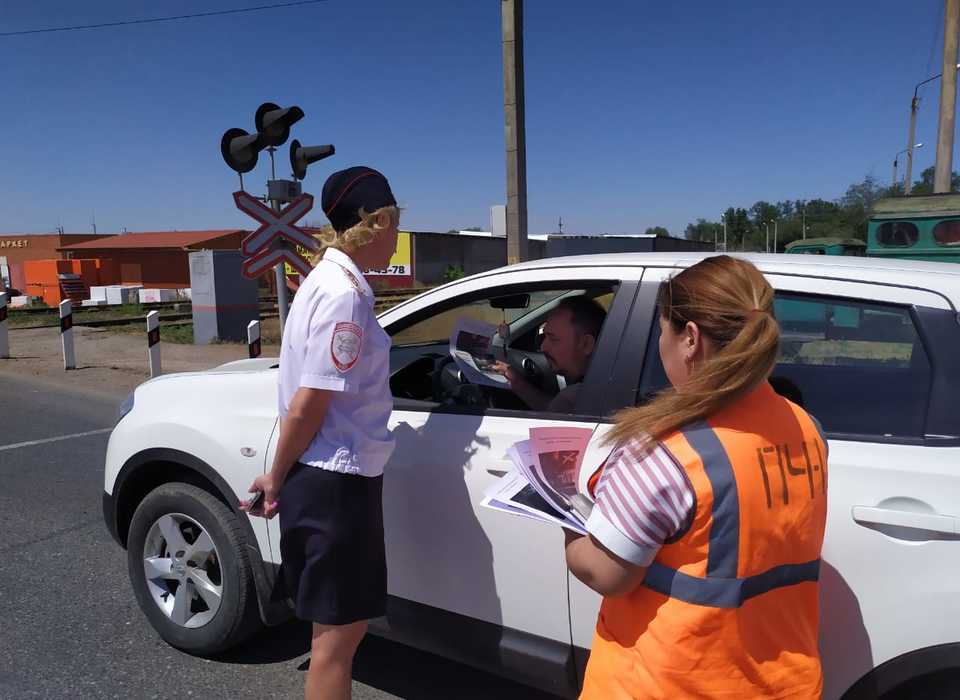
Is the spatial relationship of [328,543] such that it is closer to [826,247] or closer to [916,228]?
[916,228]

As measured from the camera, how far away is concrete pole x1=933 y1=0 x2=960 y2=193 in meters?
12.5

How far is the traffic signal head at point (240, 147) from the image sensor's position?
659 cm

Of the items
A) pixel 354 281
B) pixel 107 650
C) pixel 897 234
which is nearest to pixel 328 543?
pixel 354 281

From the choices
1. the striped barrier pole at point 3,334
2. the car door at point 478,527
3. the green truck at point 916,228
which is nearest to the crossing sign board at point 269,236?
the car door at point 478,527

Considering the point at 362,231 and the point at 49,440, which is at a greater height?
the point at 362,231

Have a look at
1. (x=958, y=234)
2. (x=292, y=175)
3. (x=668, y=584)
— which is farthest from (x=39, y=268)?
(x=668, y=584)

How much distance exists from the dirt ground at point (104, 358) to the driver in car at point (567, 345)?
826cm

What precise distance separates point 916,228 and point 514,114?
17.8ft

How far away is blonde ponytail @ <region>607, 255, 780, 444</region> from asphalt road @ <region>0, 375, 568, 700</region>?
210cm

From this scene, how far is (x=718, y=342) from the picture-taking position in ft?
4.33

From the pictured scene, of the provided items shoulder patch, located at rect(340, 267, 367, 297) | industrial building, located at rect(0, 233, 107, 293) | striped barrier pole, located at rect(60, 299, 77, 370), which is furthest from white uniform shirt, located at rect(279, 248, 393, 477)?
industrial building, located at rect(0, 233, 107, 293)

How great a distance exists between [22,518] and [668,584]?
4.95m

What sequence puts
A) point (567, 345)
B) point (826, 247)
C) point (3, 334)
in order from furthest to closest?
point (826, 247)
point (3, 334)
point (567, 345)

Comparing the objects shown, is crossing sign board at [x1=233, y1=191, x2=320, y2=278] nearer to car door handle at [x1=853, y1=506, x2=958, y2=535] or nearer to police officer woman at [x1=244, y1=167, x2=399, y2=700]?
police officer woman at [x1=244, y1=167, x2=399, y2=700]
